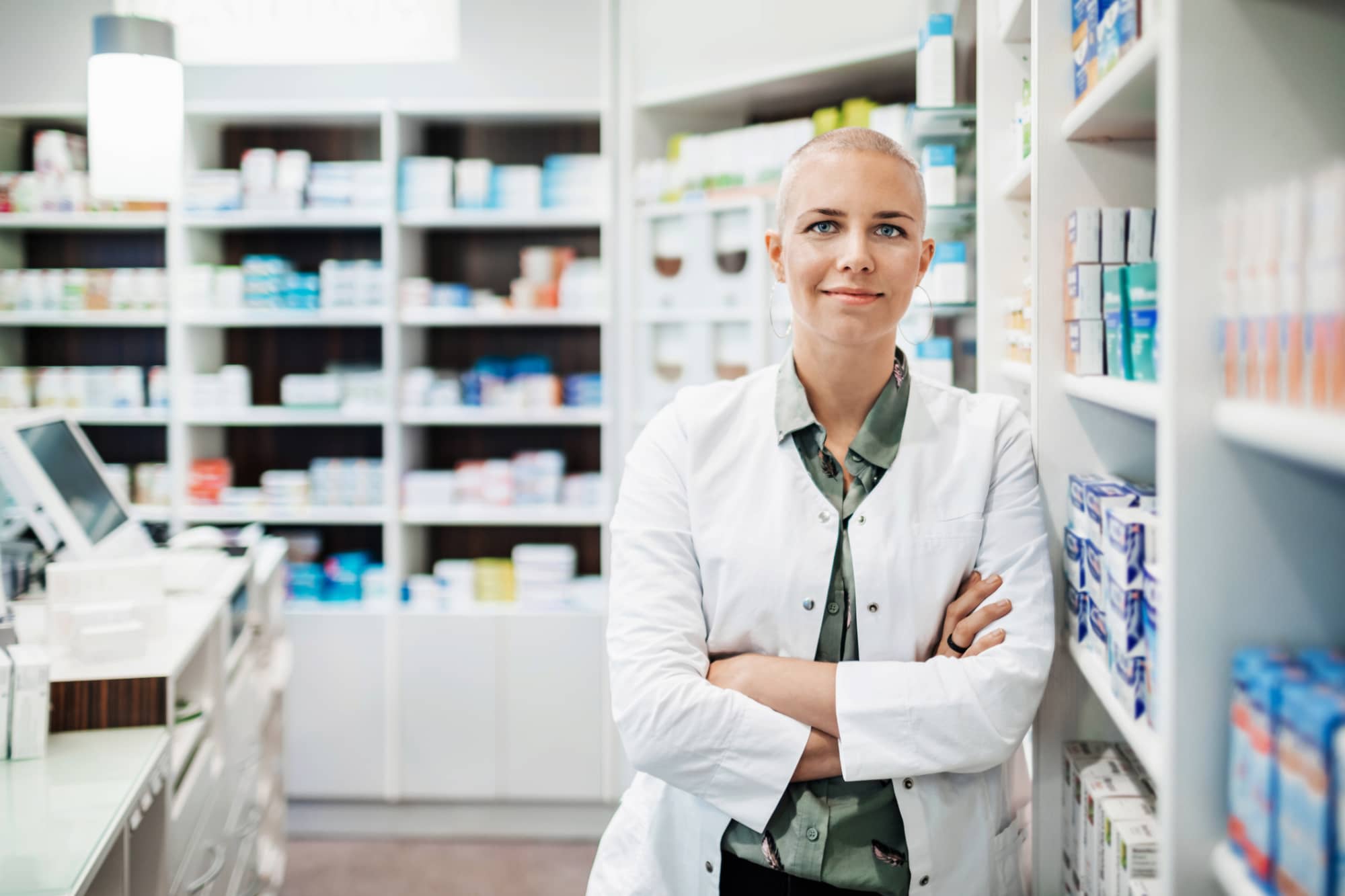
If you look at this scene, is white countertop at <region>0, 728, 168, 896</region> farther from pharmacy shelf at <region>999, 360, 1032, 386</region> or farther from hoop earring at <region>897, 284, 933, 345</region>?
pharmacy shelf at <region>999, 360, 1032, 386</region>

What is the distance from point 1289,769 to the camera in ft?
2.90

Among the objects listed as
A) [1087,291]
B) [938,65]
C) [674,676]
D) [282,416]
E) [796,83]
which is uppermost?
[796,83]

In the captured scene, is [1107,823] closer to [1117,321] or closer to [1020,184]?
[1117,321]

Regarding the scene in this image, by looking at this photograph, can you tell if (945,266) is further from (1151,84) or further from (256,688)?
(256,688)

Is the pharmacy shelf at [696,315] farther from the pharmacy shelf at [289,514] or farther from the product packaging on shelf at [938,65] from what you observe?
the pharmacy shelf at [289,514]

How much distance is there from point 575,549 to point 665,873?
2.97 m

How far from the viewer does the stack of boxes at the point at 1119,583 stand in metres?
1.30

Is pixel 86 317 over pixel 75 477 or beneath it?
over

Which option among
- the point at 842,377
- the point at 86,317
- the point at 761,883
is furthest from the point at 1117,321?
the point at 86,317

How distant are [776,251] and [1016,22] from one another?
2.88ft

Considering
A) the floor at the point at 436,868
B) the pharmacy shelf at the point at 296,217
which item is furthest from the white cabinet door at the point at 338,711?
the pharmacy shelf at the point at 296,217

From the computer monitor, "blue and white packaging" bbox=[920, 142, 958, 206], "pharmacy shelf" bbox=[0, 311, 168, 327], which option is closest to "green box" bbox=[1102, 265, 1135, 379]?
"blue and white packaging" bbox=[920, 142, 958, 206]

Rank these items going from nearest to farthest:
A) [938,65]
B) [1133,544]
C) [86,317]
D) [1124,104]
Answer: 1. [1133,544]
2. [1124,104]
3. [938,65]
4. [86,317]

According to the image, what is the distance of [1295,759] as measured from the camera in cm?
88
